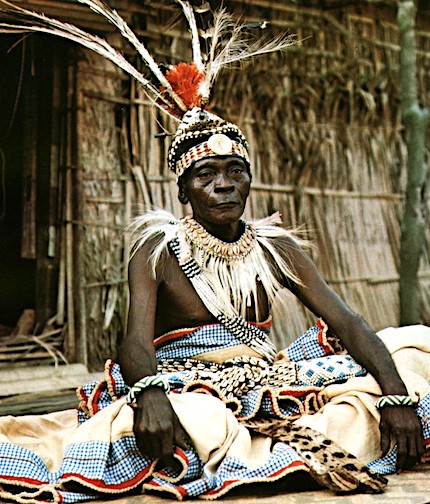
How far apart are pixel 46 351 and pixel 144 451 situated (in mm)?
2589

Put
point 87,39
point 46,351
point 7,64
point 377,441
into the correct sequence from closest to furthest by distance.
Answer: point 377,441 < point 87,39 < point 46,351 < point 7,64

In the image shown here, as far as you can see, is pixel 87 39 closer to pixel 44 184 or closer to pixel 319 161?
pixel 44 184

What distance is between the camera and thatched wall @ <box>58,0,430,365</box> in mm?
5559

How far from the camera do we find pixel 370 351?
357cm

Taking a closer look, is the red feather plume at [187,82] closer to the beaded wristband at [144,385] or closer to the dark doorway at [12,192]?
the beaded wristband at [144,385]

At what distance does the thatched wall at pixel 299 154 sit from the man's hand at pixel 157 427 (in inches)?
97.0

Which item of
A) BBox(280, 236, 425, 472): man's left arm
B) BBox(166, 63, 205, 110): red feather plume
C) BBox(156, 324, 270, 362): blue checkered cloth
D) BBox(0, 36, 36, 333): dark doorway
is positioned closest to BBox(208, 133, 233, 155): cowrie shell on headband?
BBox(166, 63, 205, 110): red feather plume

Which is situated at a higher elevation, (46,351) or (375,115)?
(375,115)

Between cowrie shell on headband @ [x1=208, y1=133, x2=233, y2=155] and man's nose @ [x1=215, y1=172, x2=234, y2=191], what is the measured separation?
9 cm

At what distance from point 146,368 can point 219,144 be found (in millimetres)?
995

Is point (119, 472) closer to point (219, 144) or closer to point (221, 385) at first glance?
point (221, 385)

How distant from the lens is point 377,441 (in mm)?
3328

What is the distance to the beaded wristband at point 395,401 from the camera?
3311mm

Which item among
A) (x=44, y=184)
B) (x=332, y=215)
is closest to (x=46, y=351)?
(x=44, y=184)
